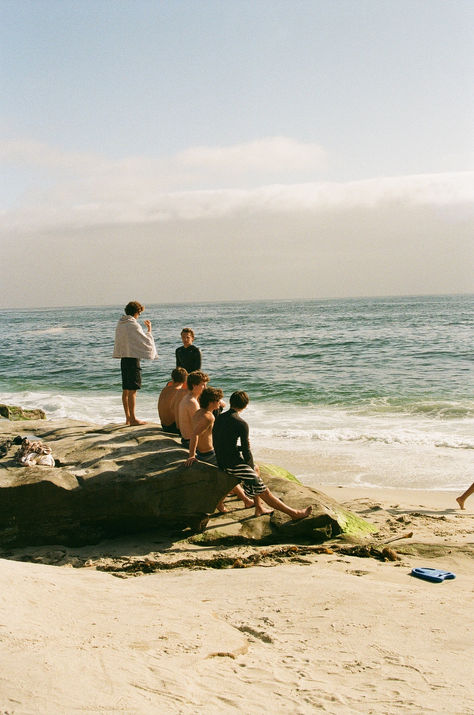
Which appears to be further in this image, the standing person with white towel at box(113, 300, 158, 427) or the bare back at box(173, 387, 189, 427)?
the standing person with white towel at box(113, 300, 158, 427)

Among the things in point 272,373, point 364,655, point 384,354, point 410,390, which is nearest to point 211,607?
point 364,655

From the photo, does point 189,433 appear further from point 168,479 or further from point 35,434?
point 35,434

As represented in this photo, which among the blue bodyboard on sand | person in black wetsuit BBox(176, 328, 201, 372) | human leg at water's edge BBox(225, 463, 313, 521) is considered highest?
person in black wetsuit BBox(176, 328, 201, 372)

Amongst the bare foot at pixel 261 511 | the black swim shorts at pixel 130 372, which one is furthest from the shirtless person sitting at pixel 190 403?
the black swim shorts at pixel 130 372

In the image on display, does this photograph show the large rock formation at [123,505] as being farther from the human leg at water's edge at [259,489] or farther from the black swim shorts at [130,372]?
the black swim shorts at [130,372]

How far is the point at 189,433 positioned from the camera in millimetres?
7273

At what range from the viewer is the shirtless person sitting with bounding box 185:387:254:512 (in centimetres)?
672

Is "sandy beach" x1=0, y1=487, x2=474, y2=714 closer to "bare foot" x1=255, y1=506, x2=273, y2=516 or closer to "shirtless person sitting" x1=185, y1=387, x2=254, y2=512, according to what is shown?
"bare foot" x1=255, y1=506, x2=273, y2=516

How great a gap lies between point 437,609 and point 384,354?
25281 millimetres

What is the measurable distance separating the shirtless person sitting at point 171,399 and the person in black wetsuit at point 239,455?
157cm

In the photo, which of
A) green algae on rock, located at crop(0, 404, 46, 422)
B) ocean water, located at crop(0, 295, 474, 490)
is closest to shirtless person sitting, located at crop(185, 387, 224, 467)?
ocean water, located at crop(0, 295, 474, 490)

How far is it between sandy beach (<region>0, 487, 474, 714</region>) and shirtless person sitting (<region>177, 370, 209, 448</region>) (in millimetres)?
1381

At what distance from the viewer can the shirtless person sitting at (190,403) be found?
7.20 m

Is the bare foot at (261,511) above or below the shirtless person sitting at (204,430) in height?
below
